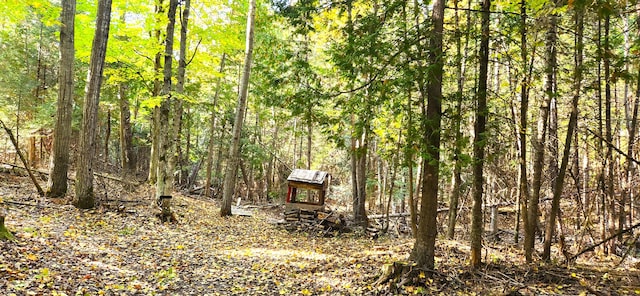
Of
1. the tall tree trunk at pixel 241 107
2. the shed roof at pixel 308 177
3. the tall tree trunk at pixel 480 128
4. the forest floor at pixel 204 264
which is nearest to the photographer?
the forest floor at pixel 204 264

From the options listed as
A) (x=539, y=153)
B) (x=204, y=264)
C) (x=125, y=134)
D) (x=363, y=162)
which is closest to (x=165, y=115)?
(x=204, y=264)

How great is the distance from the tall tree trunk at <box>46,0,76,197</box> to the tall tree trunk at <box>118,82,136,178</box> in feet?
27.3

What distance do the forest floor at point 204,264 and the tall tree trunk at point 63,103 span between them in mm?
681

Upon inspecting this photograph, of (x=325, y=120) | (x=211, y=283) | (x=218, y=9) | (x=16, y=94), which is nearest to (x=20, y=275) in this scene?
(x=211, y=283)

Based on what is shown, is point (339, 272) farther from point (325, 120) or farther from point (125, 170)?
point (125, 170)

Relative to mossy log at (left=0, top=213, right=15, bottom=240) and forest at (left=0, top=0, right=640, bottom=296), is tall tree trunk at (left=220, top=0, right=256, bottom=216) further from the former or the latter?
mossy log at (left=0, top=213, right=15, bottom=240)

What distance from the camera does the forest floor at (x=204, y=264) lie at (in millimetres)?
5344

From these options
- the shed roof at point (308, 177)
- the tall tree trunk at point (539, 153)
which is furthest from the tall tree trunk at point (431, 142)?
the shed roof at point (308, 177)

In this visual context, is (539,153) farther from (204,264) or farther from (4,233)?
(4,233)

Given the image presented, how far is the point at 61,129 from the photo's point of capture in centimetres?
926

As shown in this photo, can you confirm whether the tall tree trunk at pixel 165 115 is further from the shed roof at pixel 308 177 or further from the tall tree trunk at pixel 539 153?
the tall tree trunk at pixel 539 153

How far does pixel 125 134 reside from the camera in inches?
749

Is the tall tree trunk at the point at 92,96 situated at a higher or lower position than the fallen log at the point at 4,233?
higher

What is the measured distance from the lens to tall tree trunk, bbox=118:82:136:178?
18031 mm
